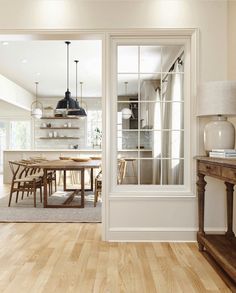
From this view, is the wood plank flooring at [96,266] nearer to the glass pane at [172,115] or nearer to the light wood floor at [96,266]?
the light wood floor at [96,266]

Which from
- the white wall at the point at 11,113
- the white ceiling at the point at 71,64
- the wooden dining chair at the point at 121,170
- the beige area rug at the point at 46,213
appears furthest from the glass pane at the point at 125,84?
the white wall at the point at 11,113

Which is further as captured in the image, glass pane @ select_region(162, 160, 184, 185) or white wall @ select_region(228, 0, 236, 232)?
glass pane @ select_region(162, 160, 184, 185)

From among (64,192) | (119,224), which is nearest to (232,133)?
(119,224)

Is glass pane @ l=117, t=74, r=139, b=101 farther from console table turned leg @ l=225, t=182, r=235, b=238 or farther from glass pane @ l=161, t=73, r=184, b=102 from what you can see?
console table turned leg @ l=225, t=182, r=235, b=238

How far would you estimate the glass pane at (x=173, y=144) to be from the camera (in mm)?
3697

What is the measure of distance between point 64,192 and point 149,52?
447 centimetres

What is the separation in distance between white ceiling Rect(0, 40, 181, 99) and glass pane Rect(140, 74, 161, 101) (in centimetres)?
2

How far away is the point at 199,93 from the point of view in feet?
10.5

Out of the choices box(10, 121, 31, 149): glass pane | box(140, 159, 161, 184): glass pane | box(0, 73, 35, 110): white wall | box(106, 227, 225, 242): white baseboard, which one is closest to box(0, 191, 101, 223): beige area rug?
box(106, 227, 225, 242): white baseboard

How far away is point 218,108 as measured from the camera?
297cm

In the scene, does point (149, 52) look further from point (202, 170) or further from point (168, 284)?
point (168, 284)

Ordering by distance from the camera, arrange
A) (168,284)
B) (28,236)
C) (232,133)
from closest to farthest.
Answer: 1. (168,284)
2. (232,133)
3. (28,236)

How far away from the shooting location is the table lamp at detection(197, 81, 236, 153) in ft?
9.71

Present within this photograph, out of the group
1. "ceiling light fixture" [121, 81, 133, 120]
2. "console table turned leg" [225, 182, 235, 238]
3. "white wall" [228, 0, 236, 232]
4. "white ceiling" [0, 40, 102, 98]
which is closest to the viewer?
"console table turned leg" [225, 182, 235, 238]
